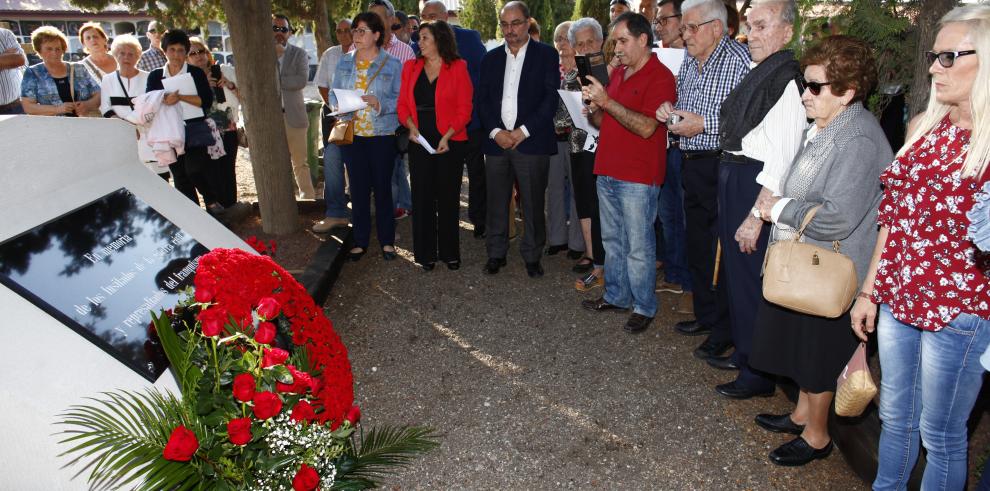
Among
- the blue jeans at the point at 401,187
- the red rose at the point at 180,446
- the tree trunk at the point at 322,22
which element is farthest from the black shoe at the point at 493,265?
the tree trunk at the point at 322,22

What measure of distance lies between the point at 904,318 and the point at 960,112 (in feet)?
2.50

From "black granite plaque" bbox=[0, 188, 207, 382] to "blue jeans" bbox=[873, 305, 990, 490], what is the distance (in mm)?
2710

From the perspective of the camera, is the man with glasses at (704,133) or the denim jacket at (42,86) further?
the denim jacket at (42,86)

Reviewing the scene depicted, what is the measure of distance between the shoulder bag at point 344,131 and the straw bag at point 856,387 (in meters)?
4.62

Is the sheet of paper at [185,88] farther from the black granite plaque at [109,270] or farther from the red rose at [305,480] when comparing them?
the red rose at [305,480]

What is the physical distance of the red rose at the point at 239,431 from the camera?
1.90 meters

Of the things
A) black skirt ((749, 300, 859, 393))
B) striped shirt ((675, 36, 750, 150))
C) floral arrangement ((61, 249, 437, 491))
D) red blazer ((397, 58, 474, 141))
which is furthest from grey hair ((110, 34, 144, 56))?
black skirt ((749, 300, 859, 393))

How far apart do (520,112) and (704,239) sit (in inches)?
77.6

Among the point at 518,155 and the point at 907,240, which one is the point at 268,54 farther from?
the point at 907,240

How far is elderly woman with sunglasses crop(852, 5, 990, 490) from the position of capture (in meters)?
2.38

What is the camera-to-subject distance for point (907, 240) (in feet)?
8.52

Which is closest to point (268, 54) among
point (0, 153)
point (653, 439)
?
point (0, 153)

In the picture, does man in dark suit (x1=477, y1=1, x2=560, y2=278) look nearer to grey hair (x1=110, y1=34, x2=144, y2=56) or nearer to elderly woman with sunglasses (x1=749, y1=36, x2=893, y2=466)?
elderly woman with sunglasses (x1=749, y1=36, x2=893, y2=466)

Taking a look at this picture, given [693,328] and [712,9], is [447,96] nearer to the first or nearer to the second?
[712,9]
